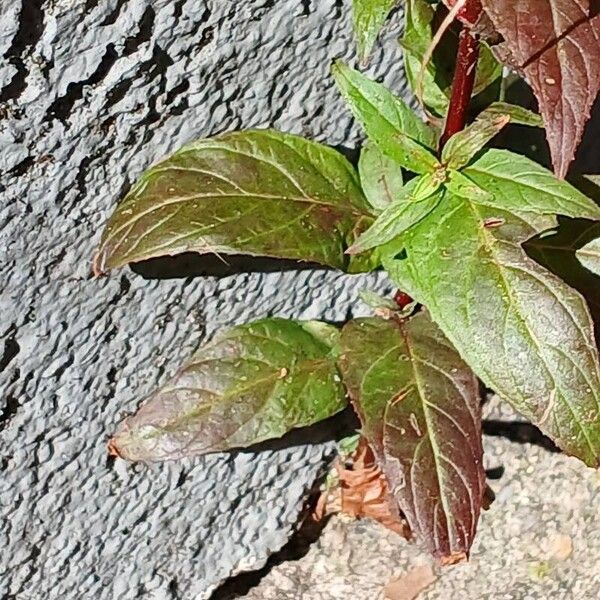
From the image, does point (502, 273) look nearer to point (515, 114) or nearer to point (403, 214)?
point (403, 214)

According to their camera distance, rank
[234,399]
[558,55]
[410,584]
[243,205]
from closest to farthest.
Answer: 1. [558,55]
2. [243,205]
3. [234,399]
4. [410,584]

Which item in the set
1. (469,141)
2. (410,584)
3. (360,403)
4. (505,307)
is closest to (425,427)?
(360,403)

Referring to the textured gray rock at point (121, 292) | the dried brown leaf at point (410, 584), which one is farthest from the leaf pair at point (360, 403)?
the dried brown leaf at point (410, 584)

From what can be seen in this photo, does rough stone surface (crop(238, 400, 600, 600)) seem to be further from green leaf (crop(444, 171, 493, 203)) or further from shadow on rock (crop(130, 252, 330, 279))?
green leaf (crop(444, 171, 493, 203))

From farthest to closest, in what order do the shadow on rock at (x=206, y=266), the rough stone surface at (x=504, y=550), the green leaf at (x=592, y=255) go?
the rough stone surface at (x=504, y=550) < the shadow on rock at (x=206, y=266) < the green leaf at (x=592, y=255)

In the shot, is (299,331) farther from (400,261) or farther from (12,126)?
(12,126)

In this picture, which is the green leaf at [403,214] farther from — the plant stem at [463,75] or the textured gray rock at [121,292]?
the textured gray rock at [121,292]

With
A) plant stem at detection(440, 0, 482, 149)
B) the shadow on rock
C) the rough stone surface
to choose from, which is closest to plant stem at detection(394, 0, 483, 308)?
plant stem at detection(440, 0, 482, 149)
